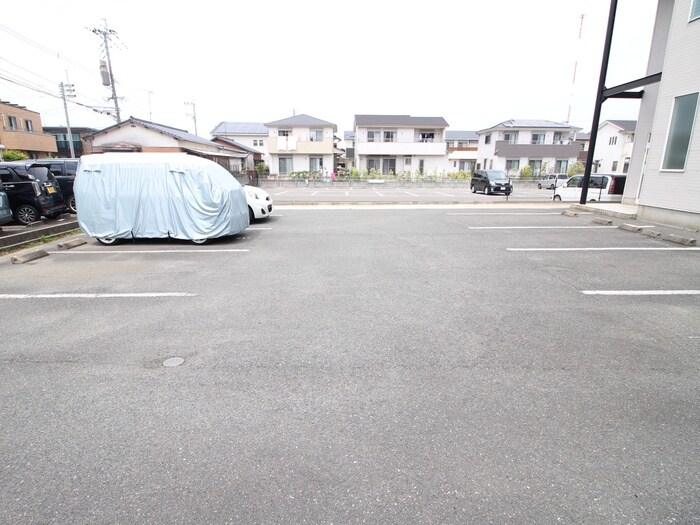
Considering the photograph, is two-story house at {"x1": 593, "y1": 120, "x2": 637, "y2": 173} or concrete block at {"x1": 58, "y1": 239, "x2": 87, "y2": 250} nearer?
concrete block at {"x1": 58, "y1": 239, "x2": 87, "y2": 250}

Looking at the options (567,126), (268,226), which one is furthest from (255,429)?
(567,126)

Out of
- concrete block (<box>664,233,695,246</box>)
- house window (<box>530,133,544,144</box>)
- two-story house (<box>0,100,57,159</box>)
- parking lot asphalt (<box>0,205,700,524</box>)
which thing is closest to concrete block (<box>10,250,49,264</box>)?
parking lot asphalt (<box>0,205,700,524</box>)

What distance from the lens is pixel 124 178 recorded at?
8336mm

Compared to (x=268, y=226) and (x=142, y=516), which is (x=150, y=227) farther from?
(x=142, y=516)

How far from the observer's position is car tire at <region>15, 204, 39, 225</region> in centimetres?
1077

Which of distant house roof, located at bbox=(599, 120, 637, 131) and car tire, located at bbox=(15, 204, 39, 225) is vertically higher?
distant house roof, located at bbox=(599, 120, 637, 131)

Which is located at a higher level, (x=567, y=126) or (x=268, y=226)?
(x=567, y=126)

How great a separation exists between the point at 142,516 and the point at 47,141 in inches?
1734

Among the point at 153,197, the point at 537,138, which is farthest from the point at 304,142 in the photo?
the point at 153,197

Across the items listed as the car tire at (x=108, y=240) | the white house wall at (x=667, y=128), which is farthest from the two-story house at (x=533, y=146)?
the car tire at (x=108, y=240)

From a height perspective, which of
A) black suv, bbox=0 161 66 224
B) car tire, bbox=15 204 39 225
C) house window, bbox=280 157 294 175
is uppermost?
house window, bbox=280 157 294 175

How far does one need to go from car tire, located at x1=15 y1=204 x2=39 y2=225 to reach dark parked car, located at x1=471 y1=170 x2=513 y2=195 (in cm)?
2289

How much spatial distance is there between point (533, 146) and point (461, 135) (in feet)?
68.0

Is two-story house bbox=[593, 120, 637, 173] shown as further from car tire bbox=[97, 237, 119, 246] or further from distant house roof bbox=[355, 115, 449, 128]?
car tire bbox=[97, 237, 119, 246]
